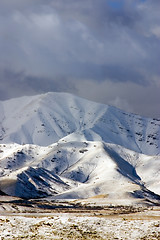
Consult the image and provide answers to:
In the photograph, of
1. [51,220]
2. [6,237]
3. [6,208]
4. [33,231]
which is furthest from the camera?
[6,208]

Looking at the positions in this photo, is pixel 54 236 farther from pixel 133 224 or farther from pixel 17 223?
pixel 133 224

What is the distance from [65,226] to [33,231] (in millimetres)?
5000

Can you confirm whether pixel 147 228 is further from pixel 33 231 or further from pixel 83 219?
pixel 33 231

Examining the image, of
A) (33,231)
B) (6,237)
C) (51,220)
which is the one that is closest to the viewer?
(6,237)

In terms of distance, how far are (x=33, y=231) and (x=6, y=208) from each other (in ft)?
301

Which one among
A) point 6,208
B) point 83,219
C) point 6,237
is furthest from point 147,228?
point 6,208

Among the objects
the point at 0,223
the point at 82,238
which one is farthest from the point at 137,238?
the point at 0,223

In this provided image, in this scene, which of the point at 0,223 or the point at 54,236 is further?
the point at 0,223

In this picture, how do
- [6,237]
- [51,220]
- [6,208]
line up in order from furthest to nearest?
1. [6,208]
2. [51,220]
3. [6,237]

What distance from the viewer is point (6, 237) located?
2247 inches

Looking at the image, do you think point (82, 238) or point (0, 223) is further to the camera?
point (0, 223)

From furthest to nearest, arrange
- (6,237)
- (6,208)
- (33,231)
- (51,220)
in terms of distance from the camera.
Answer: (6,208) < (51,220) < (33,231) < (6,237)

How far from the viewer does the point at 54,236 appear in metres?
59.1

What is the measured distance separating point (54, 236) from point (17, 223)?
7.64 m
